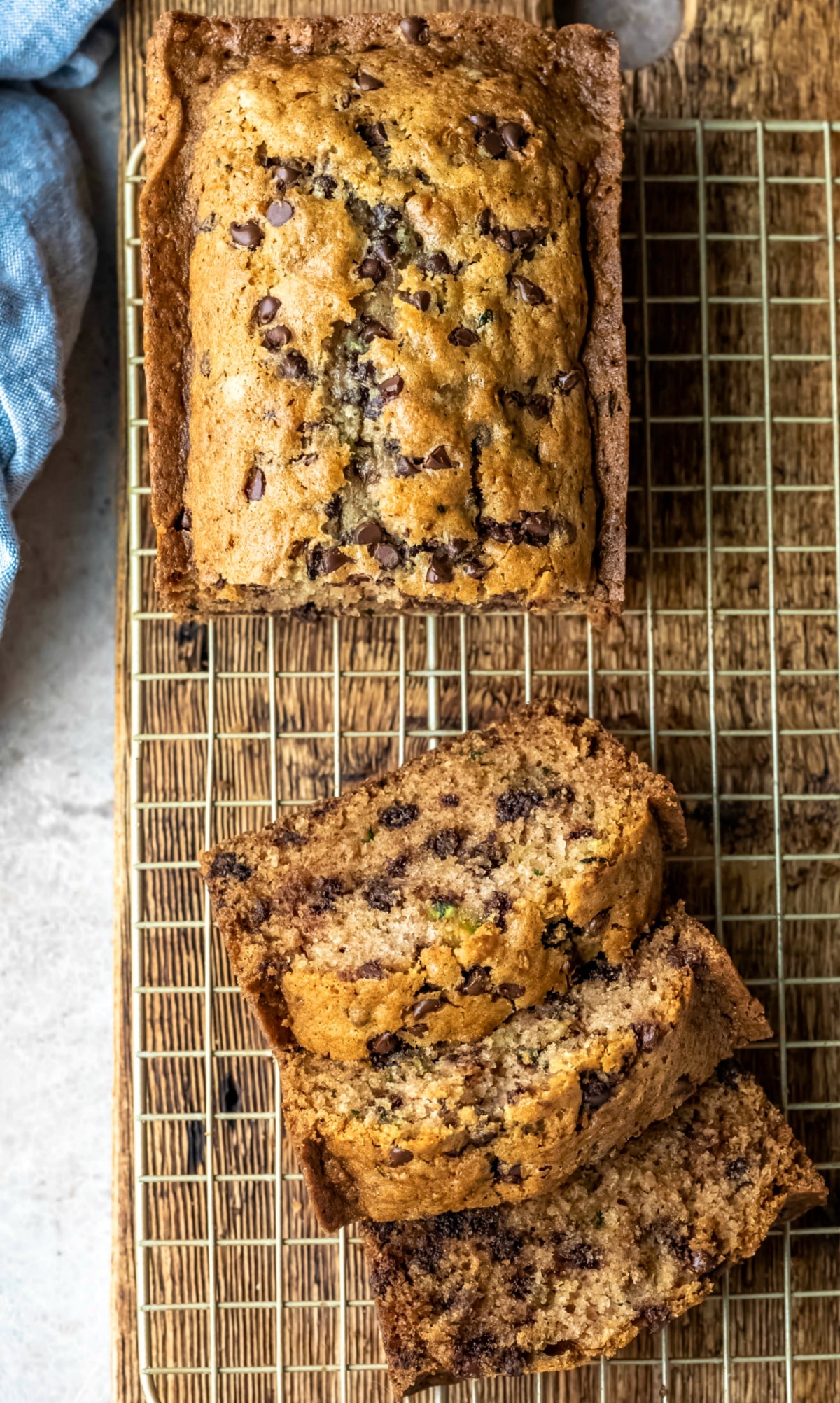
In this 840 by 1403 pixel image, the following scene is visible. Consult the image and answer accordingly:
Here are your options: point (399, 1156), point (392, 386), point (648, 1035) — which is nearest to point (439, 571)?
point (392, 386)

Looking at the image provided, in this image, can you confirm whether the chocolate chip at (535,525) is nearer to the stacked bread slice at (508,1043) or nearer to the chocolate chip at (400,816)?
the stacked bread slice at (508,1043)

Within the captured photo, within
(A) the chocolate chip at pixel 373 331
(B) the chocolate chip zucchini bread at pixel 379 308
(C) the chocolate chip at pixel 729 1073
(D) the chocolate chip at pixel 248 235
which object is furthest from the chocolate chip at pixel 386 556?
(C) the chocolate chip at pixel 729 1073

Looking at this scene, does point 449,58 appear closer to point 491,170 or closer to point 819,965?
point 491,170

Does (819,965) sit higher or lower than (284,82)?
lower

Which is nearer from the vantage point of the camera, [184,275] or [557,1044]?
[557,1044]

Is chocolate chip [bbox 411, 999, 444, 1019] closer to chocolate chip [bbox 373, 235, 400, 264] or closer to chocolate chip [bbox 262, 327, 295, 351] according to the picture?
chocolate chip [bbox 262, 327, 295, 351]

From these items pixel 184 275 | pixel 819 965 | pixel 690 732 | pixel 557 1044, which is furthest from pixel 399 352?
pixel 819 965
